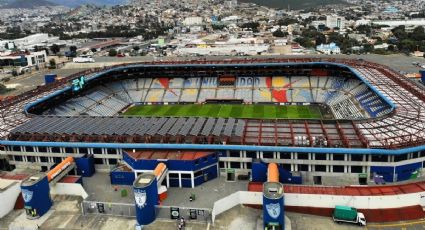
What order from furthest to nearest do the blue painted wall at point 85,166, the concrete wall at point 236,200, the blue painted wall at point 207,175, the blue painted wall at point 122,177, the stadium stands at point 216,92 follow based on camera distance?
the stadium stands at point 216,92 → the blue painted wall at point 85,166 → the blue painted wall at point 122,177 → the blue painted wall at point 207,175 → the concrete wall at point 236,200

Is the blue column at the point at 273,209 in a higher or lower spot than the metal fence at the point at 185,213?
higher

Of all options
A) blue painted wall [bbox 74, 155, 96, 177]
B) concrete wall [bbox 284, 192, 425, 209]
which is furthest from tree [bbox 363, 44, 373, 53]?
blue painted wall [bbox 74, 155, 96, 177]

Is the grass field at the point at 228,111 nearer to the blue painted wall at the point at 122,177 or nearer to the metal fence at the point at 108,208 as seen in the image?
the blue painted wall at the point at 122,177

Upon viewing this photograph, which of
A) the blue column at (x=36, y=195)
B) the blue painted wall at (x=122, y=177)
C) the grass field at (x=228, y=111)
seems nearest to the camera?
the blue column at (x=36, y=195)

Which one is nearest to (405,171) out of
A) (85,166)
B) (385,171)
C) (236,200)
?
(385,171)

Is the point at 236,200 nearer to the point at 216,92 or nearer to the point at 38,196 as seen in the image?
the point at 38,196

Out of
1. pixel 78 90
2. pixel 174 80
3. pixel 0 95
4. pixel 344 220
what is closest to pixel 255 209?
pixel 344 220

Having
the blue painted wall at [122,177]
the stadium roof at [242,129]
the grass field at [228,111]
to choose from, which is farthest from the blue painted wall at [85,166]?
the grass field at [228,111]
